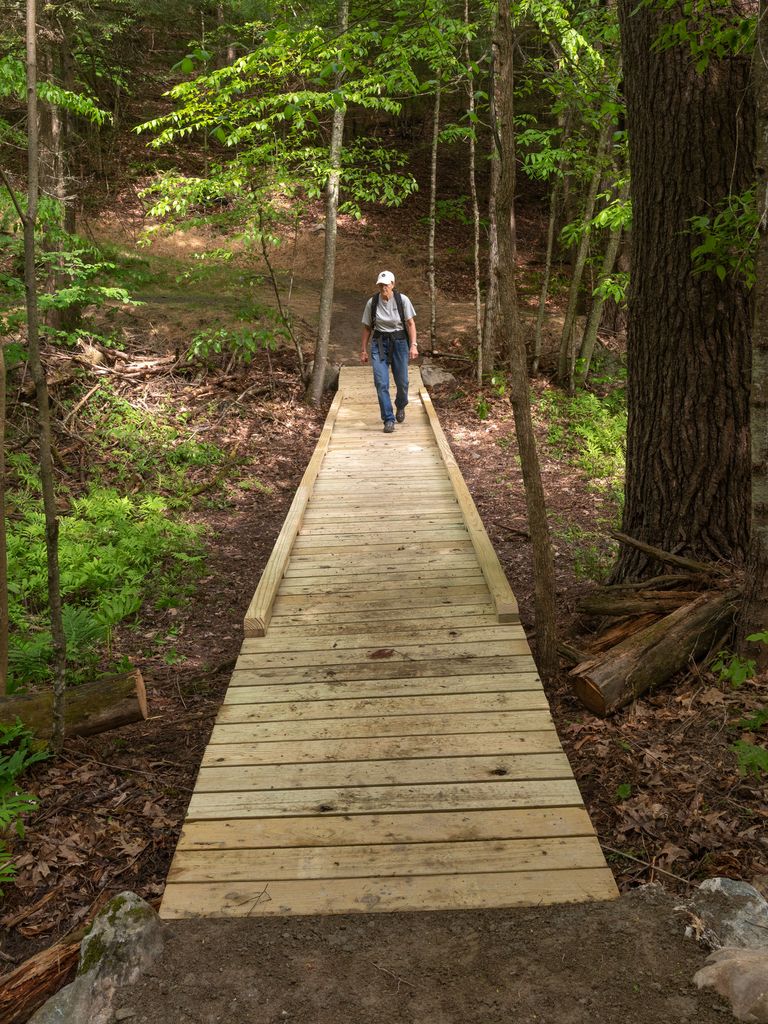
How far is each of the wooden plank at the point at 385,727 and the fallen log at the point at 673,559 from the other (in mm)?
1674

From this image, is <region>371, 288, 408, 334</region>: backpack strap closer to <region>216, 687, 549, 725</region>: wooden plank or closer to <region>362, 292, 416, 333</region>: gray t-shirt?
<region>362, 292, 416, 333</region>: gray t-shirt

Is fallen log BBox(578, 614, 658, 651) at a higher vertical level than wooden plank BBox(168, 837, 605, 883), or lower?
higher

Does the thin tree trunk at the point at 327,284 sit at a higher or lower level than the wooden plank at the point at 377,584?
higher

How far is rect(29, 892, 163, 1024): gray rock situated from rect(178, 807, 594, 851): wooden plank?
1.55 feet

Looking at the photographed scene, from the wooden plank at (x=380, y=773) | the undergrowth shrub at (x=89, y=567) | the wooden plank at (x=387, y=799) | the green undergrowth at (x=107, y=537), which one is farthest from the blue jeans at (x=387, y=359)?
the wooden plank at (x=387, y=799)

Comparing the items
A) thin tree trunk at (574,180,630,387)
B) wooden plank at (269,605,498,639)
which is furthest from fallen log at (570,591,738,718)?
thin tree trunk at (574,180,630,387)

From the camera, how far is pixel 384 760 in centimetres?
359

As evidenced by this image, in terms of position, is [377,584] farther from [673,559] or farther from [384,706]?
[673,559]

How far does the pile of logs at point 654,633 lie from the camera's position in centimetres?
424

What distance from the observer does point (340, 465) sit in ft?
29.9

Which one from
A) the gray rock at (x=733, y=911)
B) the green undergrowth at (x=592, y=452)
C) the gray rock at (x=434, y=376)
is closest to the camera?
the gray rock at (x=733, y=911)

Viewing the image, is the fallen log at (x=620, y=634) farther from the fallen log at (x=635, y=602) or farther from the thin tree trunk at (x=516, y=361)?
the thin tree trunk at (x=516, y=361)

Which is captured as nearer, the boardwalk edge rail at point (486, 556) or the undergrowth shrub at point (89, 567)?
the boardwalk edge rail at point (486, 556)

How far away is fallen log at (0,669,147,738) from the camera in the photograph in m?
4.01
